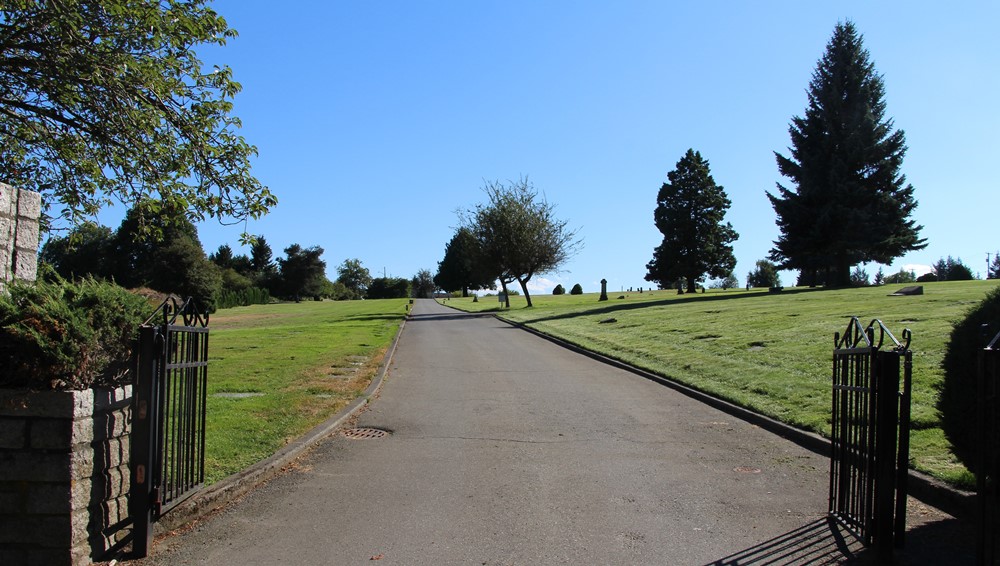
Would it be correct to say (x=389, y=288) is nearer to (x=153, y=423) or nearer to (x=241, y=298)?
(x=241, y=298)

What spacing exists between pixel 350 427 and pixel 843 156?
1647 inches

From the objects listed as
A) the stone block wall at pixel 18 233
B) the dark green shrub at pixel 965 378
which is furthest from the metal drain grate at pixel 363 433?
the dark green shrub at pixel 965 378

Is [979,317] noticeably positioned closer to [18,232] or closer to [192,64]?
[18,232]

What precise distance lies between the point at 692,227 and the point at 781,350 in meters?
47.2

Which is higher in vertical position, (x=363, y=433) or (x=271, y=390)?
(x=271, y=390)

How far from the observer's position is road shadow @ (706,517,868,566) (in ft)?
15.0

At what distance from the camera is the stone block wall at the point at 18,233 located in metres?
5.73

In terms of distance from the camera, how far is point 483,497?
19.7ft

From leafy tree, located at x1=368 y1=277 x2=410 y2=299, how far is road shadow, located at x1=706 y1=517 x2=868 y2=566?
120 meters

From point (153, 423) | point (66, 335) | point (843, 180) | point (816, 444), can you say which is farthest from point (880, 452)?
point (843, 180)

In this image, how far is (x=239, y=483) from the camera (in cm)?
605

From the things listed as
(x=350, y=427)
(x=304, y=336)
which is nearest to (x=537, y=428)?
(x=350, y=427)

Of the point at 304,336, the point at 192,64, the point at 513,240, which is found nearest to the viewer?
the point at 192,64

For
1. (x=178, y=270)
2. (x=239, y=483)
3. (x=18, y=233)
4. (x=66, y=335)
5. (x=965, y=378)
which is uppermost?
(x=178, y=270)
